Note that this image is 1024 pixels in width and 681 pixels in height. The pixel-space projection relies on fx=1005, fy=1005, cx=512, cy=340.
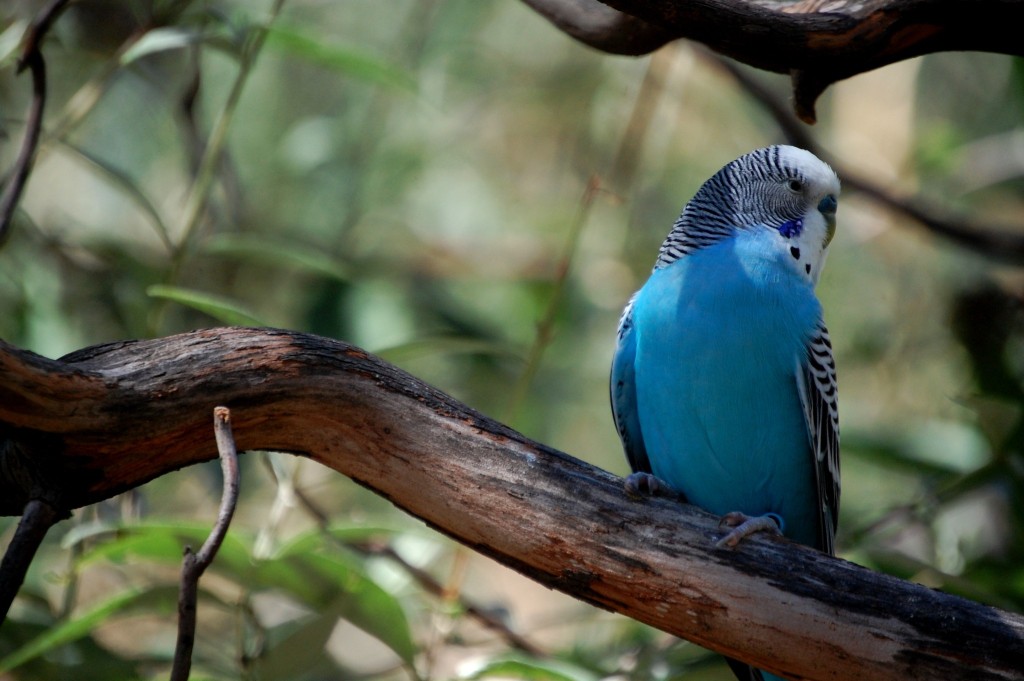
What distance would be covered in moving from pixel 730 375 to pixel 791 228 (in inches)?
22.8

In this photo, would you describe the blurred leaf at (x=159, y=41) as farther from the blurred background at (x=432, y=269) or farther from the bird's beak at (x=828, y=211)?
the bird's beak at (x=828, y=211)

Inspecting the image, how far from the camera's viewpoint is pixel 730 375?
306 cm

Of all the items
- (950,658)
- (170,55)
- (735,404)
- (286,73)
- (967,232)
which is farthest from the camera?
(286,73)

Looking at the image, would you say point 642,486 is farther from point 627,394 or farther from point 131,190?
point 131,190

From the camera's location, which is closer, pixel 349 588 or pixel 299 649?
pixel 299 649

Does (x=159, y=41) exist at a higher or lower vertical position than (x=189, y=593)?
higher

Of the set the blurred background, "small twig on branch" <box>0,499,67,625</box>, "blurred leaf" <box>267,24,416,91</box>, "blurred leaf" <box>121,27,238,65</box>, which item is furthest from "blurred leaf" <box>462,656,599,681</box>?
"blurred leaf" <box>121,27,238,65</box>

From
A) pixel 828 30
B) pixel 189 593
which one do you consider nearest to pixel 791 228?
pixel 828 30

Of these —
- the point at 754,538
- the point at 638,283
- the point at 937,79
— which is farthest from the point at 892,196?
the point at 754,538

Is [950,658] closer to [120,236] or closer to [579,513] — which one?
[579,513]

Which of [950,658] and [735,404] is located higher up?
[735,404]

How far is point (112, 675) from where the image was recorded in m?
3.24

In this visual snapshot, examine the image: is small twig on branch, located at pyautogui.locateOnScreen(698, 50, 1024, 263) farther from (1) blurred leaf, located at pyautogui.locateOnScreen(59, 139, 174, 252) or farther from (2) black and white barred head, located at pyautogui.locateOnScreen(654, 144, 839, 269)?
(1) blurred leaf, located at pyautogui.locateOnScreen(59, 139, 174, 252)

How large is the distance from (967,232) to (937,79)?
7.12 ft
